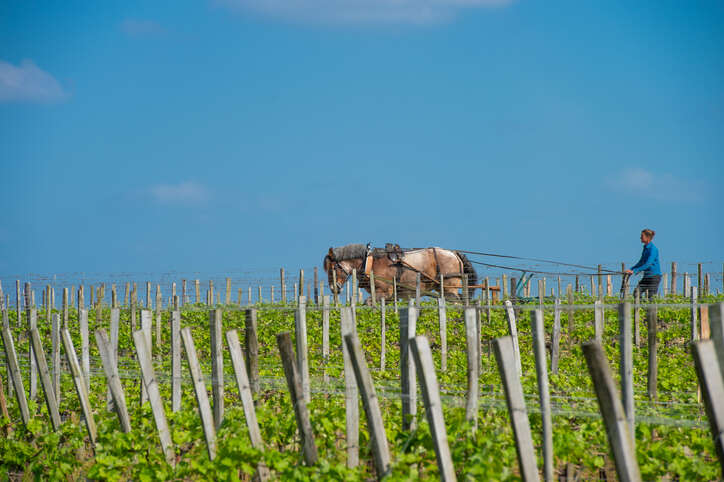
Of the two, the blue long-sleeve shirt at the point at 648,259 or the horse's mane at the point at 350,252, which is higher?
the horse's mane at the point at 350,252

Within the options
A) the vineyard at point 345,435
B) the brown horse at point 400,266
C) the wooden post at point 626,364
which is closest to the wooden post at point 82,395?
the vineyard at point 345,435

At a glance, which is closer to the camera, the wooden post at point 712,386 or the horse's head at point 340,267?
the wooden post at point 712,386

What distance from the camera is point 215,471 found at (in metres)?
5.33

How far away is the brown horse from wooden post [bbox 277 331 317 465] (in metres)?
19.8

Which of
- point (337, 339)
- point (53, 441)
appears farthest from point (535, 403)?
point (337, 339)

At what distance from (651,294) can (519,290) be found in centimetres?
574

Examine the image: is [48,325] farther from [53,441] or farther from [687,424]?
[687,424]

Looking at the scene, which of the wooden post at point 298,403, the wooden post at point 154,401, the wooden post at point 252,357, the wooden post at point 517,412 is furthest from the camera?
the wooden post at point 252,357

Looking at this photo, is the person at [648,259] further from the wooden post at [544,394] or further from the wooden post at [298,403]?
the wooden post at [298,403]

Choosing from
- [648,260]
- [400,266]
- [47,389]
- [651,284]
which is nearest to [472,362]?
[47,389]

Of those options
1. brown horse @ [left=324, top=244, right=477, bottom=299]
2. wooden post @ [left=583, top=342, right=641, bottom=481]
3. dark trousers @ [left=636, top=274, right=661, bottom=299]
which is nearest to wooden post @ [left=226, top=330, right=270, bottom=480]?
wooden post @ [left=583, top=342, right=641, bottom=481]

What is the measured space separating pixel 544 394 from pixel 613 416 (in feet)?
3.66

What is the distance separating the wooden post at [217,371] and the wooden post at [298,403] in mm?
1336

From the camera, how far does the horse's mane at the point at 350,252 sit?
1001 inches
